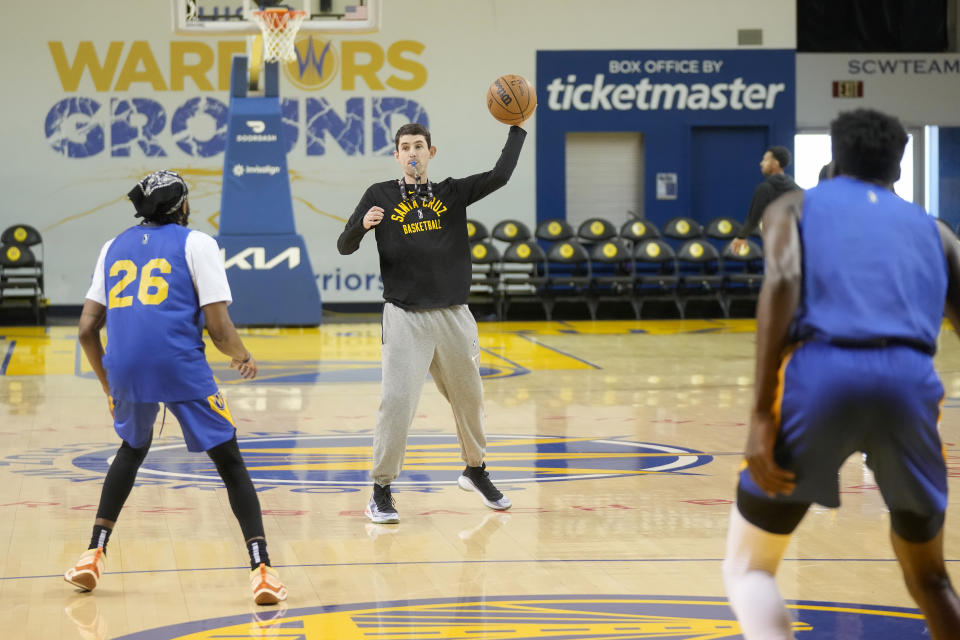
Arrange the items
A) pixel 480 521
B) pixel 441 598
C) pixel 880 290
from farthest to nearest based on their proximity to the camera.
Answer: pixel 480 521 → pixel 441 598 → pixel 880 290

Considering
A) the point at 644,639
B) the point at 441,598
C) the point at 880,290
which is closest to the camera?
the point at 880,290

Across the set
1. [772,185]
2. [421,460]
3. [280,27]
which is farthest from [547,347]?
[421,460]

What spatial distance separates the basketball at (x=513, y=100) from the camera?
6.26 meters

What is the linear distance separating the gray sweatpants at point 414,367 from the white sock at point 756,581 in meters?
2.68

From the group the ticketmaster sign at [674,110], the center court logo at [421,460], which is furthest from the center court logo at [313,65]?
the center court logo at [421,460]

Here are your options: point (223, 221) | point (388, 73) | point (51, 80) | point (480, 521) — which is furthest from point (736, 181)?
point (480, 521)

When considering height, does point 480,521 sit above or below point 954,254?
below

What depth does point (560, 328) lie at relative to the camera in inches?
687

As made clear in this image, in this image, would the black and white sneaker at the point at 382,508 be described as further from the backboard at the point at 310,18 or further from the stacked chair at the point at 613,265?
the stacked chair at the point at 613,265

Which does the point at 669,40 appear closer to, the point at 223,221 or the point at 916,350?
the point at 223,221

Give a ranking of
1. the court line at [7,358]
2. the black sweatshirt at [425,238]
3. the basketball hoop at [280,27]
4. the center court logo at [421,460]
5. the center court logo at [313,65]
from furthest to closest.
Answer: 1. the center court logo at [313,65]
2. the basketball hoop at [280,27]
3. the court line at [7,358]
4. the center court logo at [421,460]
5. the black sweatshirt at [425,238]

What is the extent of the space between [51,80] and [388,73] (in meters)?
5.13

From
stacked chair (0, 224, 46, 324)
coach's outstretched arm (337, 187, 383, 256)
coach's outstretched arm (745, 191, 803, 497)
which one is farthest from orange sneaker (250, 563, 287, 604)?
stacked chair (0, 224, 46, 324)

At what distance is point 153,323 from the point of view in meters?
4.27
